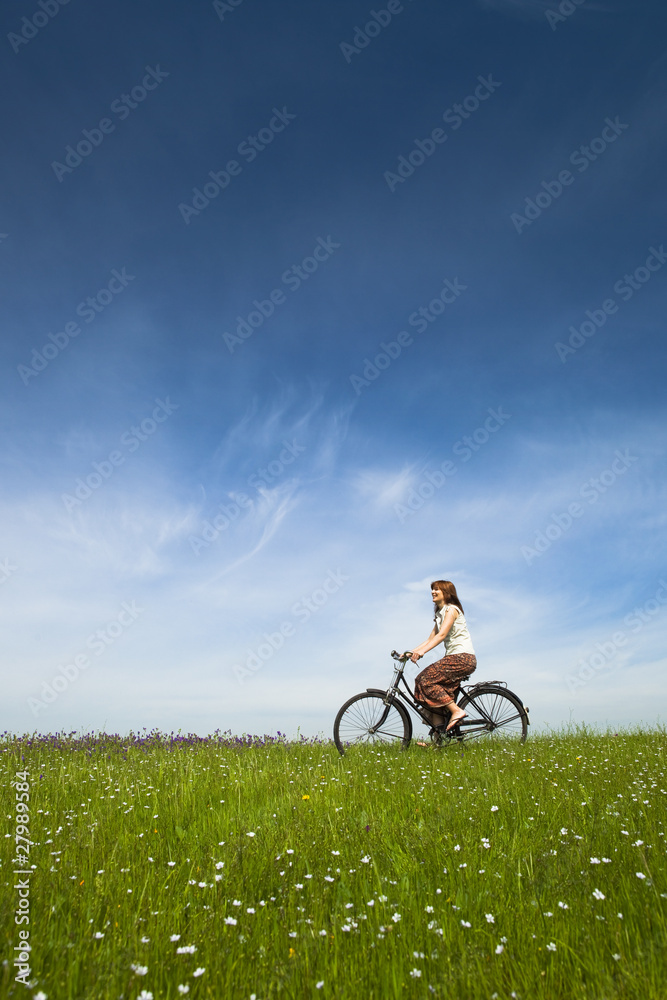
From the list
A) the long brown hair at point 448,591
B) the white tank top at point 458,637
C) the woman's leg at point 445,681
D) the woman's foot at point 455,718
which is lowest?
the woman's foot at point 455,718

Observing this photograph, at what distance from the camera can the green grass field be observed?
3375 mm

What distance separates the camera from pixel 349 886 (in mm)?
4719

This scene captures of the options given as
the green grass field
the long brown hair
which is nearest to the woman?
the long brown hair

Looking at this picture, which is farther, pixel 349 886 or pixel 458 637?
pixel 458 637

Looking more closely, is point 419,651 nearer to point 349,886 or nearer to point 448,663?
point 448,663

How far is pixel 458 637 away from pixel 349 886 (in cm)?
695

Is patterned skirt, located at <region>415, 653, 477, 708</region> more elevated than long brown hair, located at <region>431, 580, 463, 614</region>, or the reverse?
long brown hair, located at <region>431, 580, 463, 614</region>

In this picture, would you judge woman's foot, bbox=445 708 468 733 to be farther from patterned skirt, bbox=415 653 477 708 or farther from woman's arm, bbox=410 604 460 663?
woman's arm, bbox=410 604 460 663

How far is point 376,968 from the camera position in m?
3.51

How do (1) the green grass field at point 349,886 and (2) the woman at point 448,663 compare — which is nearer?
(1) the green grass field at point 349,886

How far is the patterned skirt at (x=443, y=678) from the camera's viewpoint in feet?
36.8

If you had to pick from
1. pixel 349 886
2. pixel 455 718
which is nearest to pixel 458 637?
pixel 455 718

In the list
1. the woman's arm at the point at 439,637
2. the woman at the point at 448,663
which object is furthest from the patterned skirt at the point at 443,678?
the woman's arm at the point at 439,637

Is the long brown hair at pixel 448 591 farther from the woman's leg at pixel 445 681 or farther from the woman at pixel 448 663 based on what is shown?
the woman's leg at pixel 445 681
